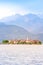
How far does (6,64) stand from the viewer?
63.6 feet

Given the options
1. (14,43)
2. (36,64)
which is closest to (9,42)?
(14,43)

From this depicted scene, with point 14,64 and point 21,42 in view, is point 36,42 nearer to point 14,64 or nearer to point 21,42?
point 21,42

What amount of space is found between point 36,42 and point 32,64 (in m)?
71.9

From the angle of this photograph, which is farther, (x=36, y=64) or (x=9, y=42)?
(x=9, y=42)

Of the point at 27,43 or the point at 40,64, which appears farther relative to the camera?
the point at 27,43

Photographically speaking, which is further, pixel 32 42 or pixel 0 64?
pixel 32 42

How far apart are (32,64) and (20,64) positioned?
718 millimetres

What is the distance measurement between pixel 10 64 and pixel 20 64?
596 mm

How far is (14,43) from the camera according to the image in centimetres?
9225

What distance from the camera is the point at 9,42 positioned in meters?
92.9

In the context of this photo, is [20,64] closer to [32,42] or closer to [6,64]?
[6,64]

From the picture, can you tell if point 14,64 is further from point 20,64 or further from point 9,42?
point 9,42

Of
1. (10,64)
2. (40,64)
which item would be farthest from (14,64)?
(40,64)

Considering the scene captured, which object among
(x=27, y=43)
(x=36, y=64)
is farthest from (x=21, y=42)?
(x=36, y=64)
